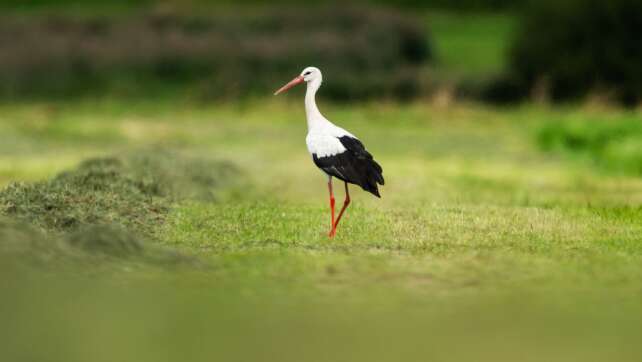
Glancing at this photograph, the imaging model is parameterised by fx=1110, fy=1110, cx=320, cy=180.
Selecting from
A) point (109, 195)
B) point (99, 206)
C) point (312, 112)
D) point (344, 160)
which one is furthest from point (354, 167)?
point (109, 195)

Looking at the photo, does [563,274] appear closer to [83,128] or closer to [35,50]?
[83,128]

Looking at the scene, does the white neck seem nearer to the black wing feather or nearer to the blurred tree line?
the black wing feather

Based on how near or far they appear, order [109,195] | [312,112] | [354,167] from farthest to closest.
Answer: [109,195] → [312,112] → [354,167]

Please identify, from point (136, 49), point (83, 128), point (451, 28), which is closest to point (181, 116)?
point (83, 128)

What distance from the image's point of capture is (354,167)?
8875 mm

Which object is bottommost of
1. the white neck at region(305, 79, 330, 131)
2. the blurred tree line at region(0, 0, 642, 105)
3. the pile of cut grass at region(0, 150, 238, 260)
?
the pile of cut grass at region(0, 150, 238, 260)

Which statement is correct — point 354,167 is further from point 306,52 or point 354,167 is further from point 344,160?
point 306,52

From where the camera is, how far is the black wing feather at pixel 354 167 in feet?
29.0

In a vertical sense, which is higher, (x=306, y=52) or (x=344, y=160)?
(x=306, y=52)

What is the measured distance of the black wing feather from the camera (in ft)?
29.0

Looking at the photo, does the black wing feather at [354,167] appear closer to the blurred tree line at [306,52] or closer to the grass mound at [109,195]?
the grass mound at [109,195]

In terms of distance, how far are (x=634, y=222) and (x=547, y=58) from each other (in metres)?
21.6

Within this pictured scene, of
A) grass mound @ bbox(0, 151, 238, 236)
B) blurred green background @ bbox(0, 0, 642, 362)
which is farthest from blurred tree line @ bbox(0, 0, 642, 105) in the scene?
grass mound @ bbox(0, 151, 238, 236)

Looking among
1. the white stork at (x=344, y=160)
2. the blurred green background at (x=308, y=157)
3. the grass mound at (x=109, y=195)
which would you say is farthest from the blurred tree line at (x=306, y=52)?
the white stork at (x=344, y=160)
